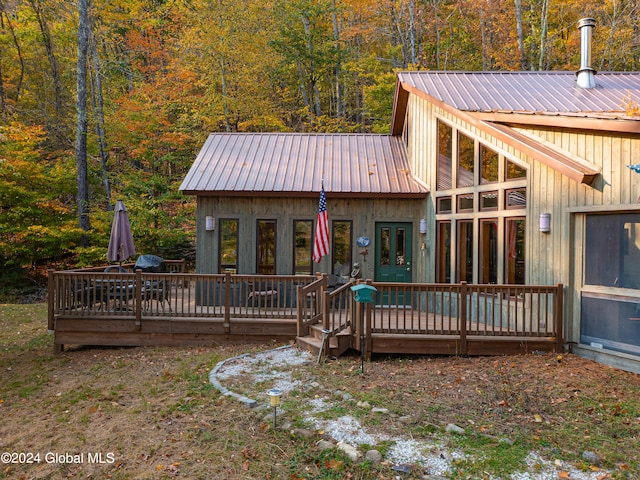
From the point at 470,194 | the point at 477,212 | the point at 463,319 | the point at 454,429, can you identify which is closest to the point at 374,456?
the point at 454,429

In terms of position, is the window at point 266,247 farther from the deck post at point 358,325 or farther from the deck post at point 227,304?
the deck post at point 358,325

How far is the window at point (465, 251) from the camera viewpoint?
9039 millimetres

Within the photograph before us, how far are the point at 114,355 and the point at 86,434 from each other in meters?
3.63

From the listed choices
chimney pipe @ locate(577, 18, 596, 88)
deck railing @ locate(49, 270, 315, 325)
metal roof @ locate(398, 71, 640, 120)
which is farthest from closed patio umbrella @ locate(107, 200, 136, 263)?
chimney pipe @ locate(577, 18, 596, 88)

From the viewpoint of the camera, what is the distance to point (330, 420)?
4906mm

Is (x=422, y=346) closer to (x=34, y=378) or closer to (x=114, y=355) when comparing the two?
(x=114, y=355)

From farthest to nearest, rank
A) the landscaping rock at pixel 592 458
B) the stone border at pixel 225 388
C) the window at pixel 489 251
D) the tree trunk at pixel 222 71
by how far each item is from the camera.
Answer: the tree trunk at pixel 222 71 → the window at pixel 489 251 → the stone border at pixel 225 388 → the landscaping rock at pixel 592 458

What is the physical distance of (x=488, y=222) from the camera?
8.63 meters

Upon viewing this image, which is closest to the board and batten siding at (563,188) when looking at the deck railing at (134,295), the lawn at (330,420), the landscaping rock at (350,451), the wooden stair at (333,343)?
the lawn at (330,420)

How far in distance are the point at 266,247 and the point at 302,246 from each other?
93cm

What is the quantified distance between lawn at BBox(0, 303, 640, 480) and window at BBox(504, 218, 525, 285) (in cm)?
163

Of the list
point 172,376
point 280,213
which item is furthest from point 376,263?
point 172,376

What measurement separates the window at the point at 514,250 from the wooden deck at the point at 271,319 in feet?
1.19

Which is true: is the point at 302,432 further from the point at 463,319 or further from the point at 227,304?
the point at 227,304
